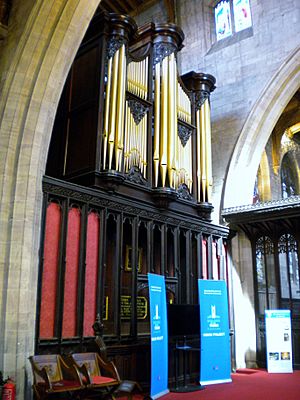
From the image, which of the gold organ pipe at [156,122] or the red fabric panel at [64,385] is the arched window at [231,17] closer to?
the gold organ pipe at [156,122]

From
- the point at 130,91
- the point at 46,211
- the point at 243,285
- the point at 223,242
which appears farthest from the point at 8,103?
the point at 243,285

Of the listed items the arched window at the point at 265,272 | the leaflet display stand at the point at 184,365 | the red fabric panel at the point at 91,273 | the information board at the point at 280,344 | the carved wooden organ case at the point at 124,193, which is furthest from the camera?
the arched window at the point at 265,272

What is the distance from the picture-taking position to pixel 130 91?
321 inches

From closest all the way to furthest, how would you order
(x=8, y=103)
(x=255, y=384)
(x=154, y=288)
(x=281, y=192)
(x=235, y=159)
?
(x=8, y=103)
(x=154, y=288)
(x=255, y=384)
(x=235, y=159)
(x=281, y=192)

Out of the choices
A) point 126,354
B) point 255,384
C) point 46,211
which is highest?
point 46,211

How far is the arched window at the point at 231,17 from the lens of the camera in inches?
472

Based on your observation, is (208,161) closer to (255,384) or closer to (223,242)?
(223,242)

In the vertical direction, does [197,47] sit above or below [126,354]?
above

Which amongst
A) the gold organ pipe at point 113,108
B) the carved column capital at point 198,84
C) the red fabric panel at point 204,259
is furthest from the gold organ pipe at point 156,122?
the red fabric panel at point 204,259

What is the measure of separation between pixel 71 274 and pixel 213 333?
9.22 feet

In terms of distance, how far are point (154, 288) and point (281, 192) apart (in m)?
10.5

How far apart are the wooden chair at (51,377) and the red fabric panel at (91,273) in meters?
1.03

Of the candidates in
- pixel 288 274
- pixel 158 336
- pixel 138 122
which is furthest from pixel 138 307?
pixel 288 274

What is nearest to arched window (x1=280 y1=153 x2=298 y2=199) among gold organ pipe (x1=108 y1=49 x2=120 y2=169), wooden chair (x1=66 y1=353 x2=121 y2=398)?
gold organ pipe (x1=108 y1=49 x2=120 y2=169)
